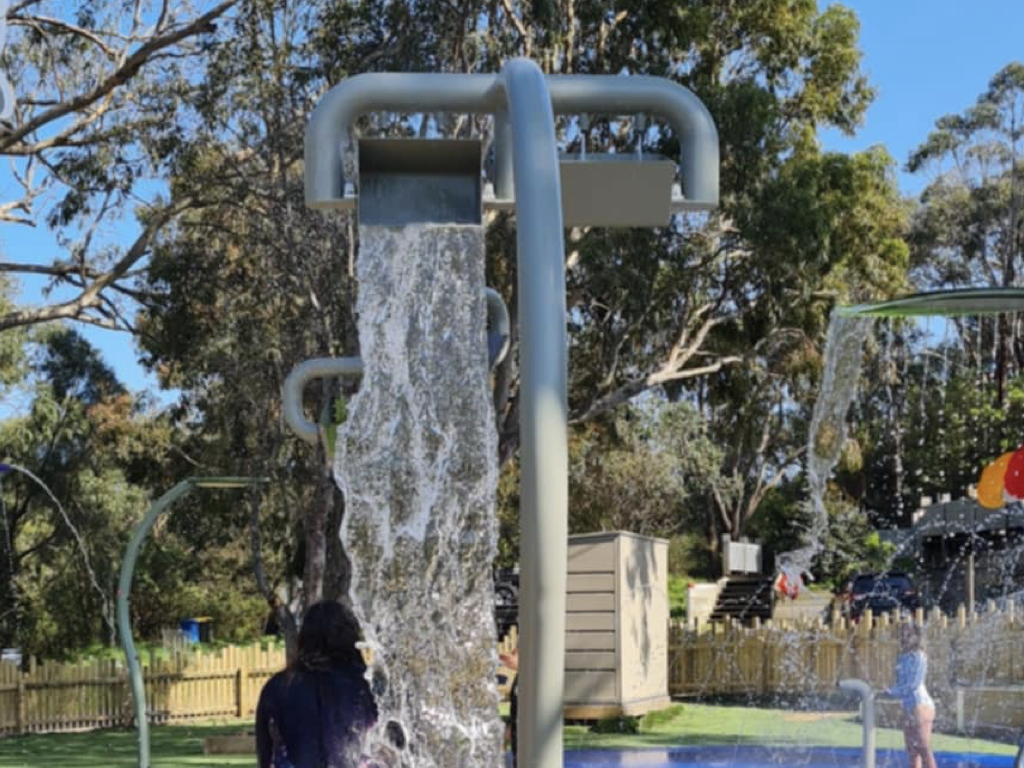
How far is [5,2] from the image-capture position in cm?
933

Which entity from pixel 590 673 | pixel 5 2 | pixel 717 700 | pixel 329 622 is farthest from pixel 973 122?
pixel 329 622

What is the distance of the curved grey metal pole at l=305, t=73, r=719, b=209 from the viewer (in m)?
4.06

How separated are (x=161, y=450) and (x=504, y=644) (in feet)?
46.2

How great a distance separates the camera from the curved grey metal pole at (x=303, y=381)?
5160 mm

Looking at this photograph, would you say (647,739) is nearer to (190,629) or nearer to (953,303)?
(953,303)

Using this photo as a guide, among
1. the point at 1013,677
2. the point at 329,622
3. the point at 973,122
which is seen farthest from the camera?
the point at 973,122

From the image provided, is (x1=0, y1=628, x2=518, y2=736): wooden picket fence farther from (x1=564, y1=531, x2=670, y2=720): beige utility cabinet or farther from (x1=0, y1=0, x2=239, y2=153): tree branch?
(x1=0, y1=0, x2=239, y2=153): tree branch

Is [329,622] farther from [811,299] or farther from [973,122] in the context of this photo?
[973,122]

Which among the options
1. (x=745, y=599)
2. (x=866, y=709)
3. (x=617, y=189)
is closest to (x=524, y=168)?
(x=617, y=189)

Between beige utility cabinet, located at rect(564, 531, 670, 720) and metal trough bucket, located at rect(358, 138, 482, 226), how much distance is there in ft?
52.6

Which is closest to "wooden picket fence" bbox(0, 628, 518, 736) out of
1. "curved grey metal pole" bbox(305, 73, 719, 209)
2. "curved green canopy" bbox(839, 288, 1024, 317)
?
"curved green canopy" bbox(839, 288, 1024, 317)

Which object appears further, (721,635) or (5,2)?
(721,635)

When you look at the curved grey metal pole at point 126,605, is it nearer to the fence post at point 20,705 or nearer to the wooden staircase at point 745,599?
the fence post at point 20,705

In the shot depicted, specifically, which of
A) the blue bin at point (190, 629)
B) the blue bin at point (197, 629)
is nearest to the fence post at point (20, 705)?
the blue bin at point (197, 629)
